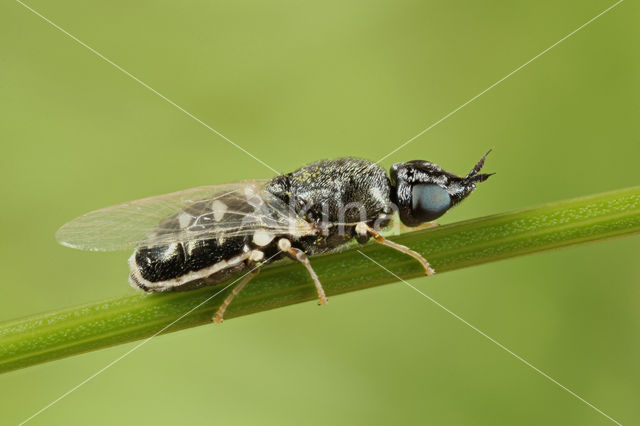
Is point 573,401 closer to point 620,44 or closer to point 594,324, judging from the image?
point 594,324

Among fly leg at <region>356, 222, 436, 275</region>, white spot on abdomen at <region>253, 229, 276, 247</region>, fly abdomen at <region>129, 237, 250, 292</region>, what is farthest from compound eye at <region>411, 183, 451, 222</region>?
fly abdomen at <region>129, 237, 250, 292</region>

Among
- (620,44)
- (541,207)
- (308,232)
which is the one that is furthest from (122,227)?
(620,44)

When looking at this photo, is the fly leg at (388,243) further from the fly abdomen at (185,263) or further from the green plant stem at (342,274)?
the fly abdomen at (185,263)
